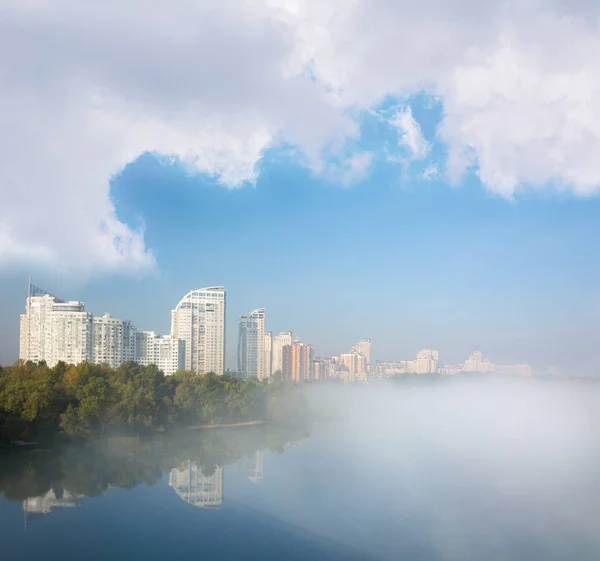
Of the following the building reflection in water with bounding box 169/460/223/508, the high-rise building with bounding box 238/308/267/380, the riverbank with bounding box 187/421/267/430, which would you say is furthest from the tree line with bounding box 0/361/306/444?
the high-rise building with bounding box 238/308/267/380

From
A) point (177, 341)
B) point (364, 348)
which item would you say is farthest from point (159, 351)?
point (364, 348)

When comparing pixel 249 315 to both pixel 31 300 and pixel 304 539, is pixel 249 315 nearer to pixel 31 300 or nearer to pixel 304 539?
pixel 31 300

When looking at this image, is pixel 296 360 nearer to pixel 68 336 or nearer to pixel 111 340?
pixel 111 340

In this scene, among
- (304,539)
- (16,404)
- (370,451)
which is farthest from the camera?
(370,451)

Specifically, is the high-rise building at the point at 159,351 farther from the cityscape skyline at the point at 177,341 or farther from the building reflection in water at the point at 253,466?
the building reflection in water at the point at 253,466

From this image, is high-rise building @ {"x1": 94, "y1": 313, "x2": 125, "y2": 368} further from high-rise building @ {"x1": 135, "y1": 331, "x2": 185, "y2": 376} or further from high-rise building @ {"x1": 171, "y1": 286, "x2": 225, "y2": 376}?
high-rise building @ {"x1": 171, "y1": 286, "x2": 225, "y2": 376}

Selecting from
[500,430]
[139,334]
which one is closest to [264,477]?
[500,430]
